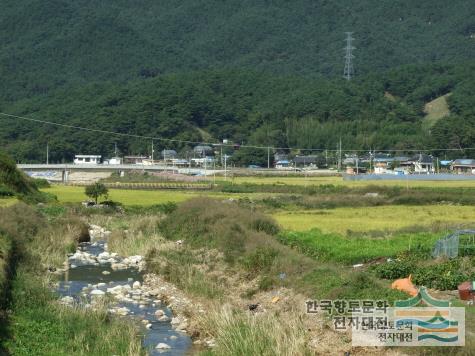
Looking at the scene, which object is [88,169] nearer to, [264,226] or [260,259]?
[264,226]

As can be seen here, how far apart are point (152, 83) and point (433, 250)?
147572mm

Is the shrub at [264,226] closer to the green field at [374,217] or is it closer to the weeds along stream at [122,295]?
the green field at [374,217]

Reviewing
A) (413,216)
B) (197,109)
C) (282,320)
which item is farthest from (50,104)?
(282,320)

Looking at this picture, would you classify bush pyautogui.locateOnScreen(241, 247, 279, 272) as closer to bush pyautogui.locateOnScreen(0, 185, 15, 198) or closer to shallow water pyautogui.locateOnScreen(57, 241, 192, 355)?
shallow water pyautogui.locateOnScreen(57, 241, 192, 355)

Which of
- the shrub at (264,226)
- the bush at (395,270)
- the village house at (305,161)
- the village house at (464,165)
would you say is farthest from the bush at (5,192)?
the village house at (305,161)

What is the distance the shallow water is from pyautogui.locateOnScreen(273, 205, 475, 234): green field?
9.20 m

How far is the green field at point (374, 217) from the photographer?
1447 inches

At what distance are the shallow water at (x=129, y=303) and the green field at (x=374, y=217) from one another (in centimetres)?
920

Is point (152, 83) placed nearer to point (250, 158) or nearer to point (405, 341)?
point (250, 158)

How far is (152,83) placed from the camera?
170 m

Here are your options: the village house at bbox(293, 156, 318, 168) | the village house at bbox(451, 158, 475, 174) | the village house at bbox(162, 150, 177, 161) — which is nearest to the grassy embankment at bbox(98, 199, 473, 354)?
the village house at bbox(451, 158, 475, 174)

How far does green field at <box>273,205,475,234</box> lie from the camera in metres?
36.8

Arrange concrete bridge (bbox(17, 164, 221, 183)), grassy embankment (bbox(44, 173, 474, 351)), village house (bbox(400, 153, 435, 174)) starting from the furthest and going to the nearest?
village house (bbox(400, 153, 435, 174)) → concrete bridge (bbox(17, 164, 221, 183)) → grassy embankment (bbox(44, 173, 474, 351))

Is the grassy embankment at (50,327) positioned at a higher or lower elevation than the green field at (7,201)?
lower
